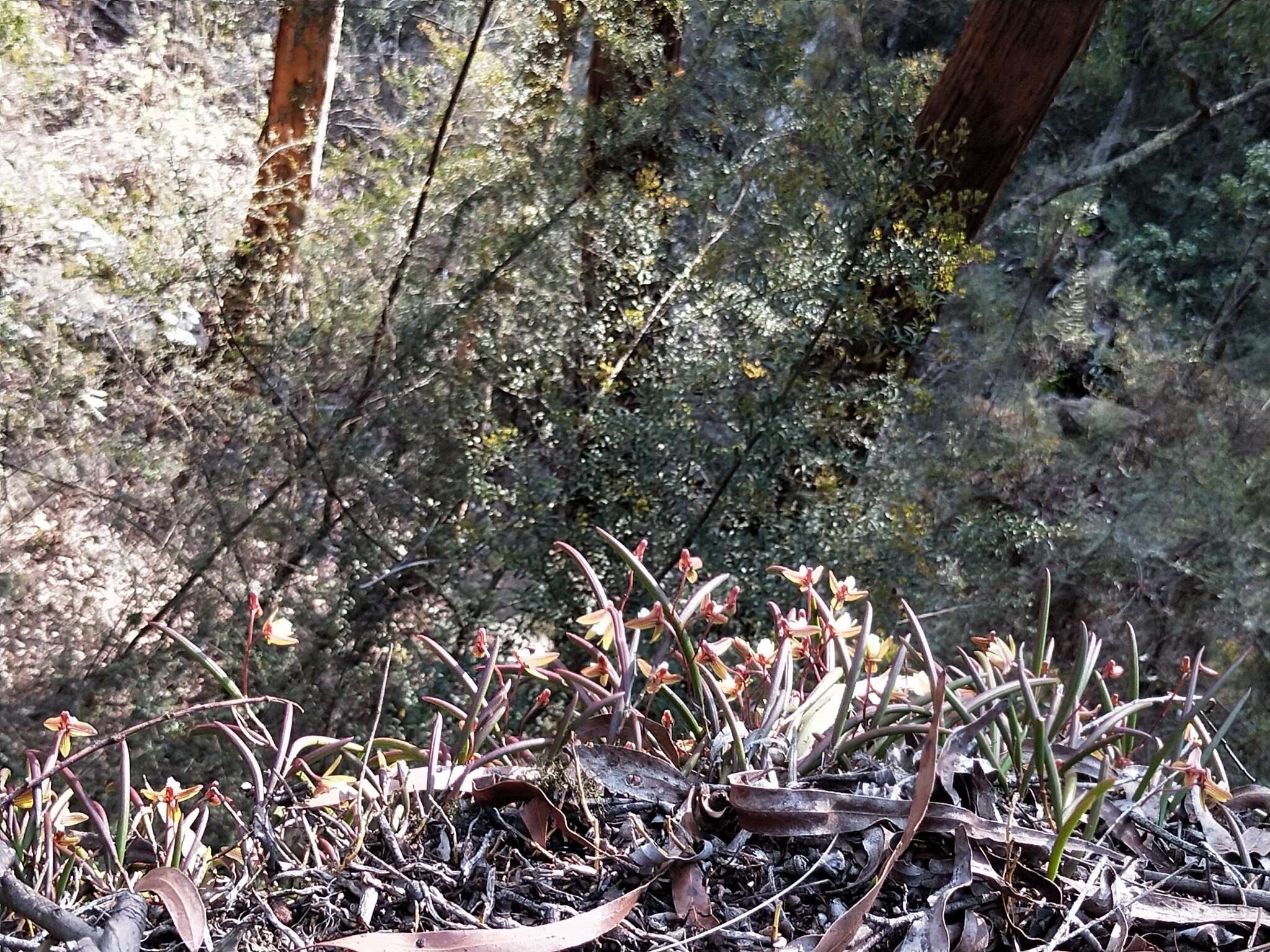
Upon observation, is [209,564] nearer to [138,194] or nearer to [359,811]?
[138,194]

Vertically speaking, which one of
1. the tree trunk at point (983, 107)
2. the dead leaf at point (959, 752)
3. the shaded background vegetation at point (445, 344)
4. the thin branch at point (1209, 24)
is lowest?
the shaded background vegetation at point (445, 344)

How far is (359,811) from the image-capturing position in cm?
48

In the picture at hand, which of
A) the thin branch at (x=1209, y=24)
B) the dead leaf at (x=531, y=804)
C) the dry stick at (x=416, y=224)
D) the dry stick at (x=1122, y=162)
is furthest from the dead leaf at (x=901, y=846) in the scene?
the thin branch at (x=1209, y=24)

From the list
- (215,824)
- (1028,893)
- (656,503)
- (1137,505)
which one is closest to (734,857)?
(1028,893)

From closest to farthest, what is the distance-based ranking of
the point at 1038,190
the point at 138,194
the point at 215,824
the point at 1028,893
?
the point at 1028,893 < the point at 215,824 < the point at 138,194 < the point at 1038,190

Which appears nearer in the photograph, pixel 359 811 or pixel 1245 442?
pixel 359 811

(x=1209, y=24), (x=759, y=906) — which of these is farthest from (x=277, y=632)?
(x=1209, y=24)

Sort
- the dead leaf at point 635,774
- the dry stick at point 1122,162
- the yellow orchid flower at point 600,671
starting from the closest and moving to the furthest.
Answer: the dead leaf at point 635,774 < the yellow orchid flower at point 600,671 < the dry stick at point 1122,162

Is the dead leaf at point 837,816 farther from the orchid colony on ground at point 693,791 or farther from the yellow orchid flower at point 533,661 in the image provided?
the yellow orchid flower at point 533,661

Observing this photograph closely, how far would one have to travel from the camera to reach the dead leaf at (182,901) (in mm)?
399

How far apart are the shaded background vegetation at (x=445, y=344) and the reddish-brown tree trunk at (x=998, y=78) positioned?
79 millimetres

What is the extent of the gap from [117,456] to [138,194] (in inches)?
22.4

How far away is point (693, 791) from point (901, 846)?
106mm

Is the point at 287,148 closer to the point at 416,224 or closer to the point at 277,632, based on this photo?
the point at 416,224
